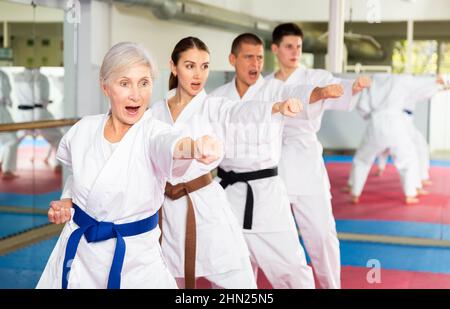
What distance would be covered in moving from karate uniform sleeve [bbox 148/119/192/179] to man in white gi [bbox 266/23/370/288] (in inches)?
67.7

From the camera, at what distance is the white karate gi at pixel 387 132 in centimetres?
523

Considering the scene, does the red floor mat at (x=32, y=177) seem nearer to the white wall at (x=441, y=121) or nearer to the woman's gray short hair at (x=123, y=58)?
the white wall at (x=441, y=121)

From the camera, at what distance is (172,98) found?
299 cm

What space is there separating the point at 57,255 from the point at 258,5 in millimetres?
3205

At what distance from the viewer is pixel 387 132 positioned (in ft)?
18.7

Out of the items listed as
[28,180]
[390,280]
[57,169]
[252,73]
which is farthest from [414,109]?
[28,180]

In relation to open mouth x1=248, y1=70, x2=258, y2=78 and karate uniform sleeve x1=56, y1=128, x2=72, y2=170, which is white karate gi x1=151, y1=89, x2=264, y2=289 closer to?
open mouth x1=248, y1=70, x2=258, y2=78

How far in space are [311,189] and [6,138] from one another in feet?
9.60

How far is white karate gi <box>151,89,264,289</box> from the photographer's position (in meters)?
2.88

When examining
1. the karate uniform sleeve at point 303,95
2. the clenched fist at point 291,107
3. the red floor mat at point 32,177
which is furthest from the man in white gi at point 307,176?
the red floor mat at point 32,177
